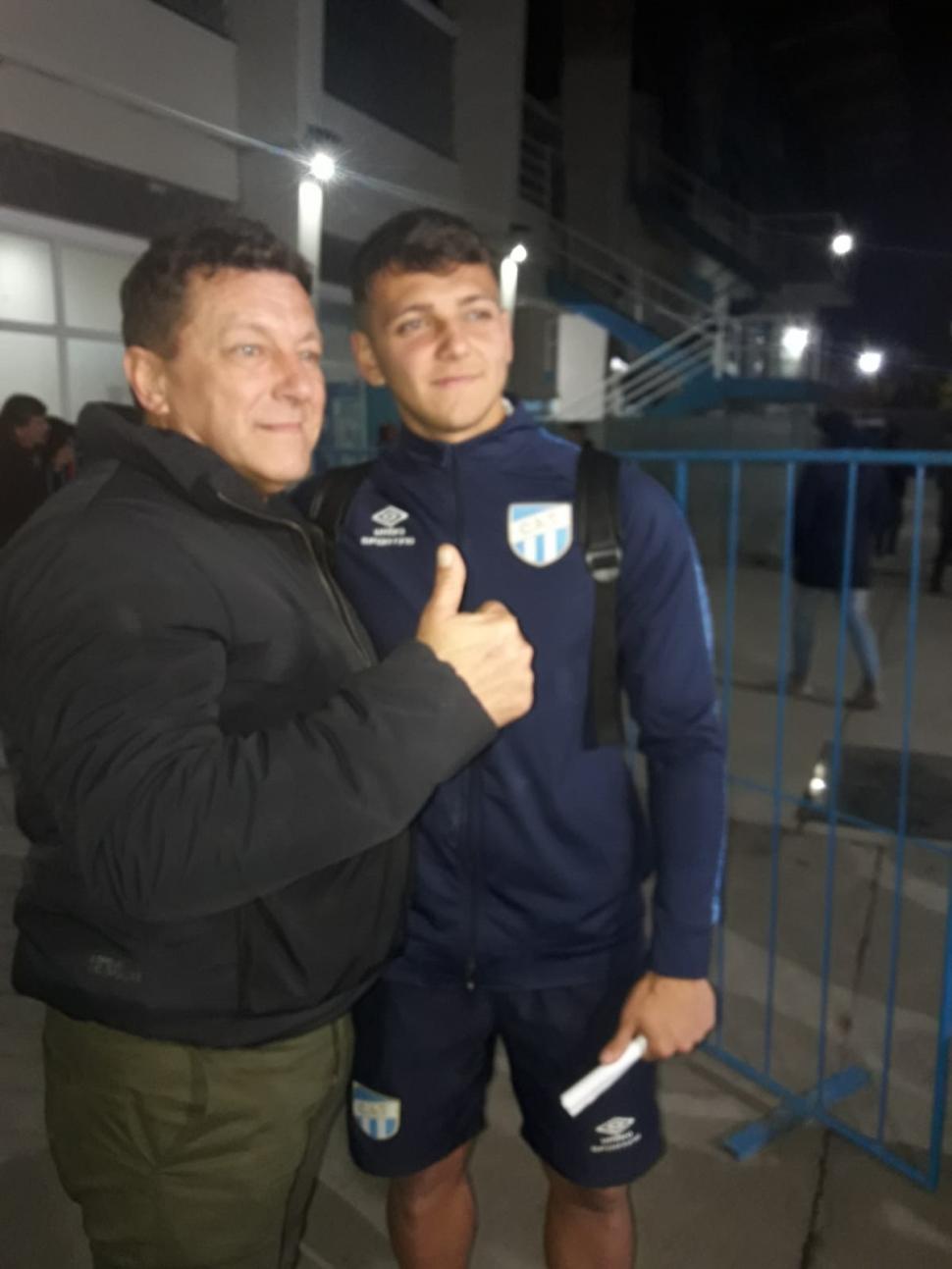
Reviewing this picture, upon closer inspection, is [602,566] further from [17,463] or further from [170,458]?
[17,463]

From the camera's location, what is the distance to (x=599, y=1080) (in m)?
1.49

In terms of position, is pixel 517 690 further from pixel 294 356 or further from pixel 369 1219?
pixel 369 1219

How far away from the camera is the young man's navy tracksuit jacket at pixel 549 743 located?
1654 millimetres

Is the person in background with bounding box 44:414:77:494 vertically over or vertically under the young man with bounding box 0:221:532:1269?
over

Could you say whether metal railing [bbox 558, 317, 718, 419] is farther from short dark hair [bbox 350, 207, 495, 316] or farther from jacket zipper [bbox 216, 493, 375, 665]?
jacket zipper [bbox 216, 493, 375, 665]

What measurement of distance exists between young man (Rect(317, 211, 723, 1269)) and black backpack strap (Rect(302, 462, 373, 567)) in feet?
0.08

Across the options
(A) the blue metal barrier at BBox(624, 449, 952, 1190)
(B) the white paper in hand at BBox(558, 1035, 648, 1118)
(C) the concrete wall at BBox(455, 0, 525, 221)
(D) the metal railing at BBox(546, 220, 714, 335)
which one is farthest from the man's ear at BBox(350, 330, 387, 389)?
(D) the metal railing at BBox(546, 220, 714, 335)

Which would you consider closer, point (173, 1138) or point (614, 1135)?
point (173, 1138)

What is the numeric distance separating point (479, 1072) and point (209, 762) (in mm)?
1121

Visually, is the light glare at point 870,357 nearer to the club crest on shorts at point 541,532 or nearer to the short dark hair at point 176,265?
the club crest on shorts at point 541,532

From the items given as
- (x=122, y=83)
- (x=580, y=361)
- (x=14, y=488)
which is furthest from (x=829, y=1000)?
(x=580, y=361)

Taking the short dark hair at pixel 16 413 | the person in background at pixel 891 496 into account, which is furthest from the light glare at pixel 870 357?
the short dark hair at pixel 16 413

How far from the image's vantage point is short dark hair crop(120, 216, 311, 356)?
1.36 metres

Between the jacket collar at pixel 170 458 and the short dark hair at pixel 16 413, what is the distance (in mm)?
4723
